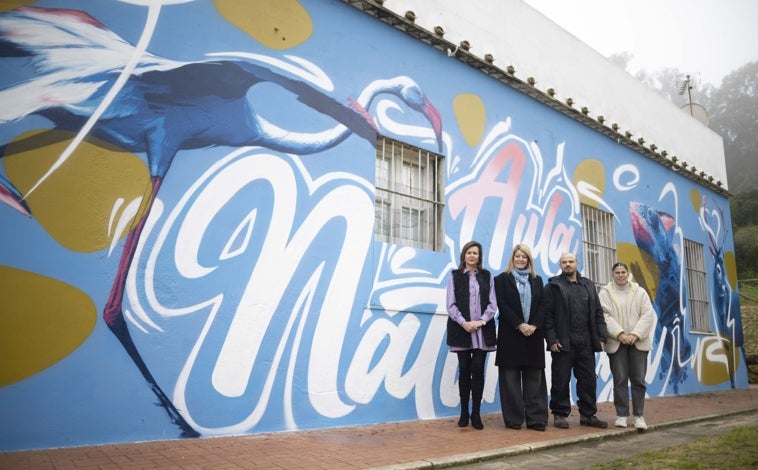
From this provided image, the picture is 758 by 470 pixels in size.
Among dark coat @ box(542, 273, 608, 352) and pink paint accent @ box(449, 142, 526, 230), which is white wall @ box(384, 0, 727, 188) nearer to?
pink paint accent @ box(449, 142, 526, 230)

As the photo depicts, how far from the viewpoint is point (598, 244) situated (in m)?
9.41

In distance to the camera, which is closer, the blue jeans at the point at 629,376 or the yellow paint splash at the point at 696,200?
the blue jeans at the point at 629,376

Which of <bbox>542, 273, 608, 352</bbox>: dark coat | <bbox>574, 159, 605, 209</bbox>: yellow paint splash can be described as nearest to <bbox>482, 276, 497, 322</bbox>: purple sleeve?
<bbox>542, 273, 608, 352</bbox>: dark coat

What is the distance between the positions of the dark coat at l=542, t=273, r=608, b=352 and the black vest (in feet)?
2.21

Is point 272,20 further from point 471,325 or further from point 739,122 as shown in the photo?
point 739,122

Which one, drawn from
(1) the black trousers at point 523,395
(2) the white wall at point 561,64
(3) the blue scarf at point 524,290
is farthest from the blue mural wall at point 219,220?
(3) the blue scarf at point 524,290

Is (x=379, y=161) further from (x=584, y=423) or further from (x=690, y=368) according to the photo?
(x=690, y=368)

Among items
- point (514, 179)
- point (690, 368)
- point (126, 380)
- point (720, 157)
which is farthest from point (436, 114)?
point (720, 157)

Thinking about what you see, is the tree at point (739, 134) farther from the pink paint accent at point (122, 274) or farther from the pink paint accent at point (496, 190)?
the pink paint accent at point (122, 274)

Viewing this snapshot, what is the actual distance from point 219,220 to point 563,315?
3.77 m

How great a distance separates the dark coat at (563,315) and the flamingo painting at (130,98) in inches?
123

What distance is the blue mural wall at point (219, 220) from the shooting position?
396 centimetres

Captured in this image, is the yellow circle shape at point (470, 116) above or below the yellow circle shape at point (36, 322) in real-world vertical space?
above

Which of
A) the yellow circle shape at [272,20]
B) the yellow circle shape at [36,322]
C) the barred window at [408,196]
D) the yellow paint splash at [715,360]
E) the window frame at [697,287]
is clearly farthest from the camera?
the window frame at [697,287]
